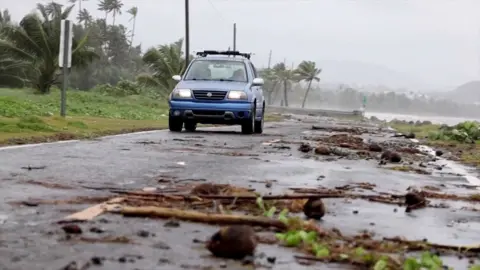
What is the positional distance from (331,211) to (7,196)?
235cm

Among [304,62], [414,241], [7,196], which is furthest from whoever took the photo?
[304,62]

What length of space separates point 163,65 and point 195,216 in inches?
1701

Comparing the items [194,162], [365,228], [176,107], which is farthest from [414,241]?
[176,107]

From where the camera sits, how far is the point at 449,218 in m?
5.79

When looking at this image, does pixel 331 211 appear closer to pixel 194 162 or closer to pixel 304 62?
pixel 194 162

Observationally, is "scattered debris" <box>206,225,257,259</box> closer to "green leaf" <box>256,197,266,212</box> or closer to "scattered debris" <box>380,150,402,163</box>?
"green leaf" <box>256,197,266,212</box>

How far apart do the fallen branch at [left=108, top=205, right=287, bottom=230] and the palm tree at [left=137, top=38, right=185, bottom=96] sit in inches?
1675

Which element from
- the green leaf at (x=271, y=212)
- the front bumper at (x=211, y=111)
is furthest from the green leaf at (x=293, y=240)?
the front bumper at (x=211, y=111)

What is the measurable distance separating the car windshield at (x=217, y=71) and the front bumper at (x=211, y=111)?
918 mm

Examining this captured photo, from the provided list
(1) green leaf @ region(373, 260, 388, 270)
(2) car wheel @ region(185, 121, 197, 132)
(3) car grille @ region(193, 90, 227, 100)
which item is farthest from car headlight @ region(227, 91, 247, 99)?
(1) green leaf @ region(373, 260, 388, 270)

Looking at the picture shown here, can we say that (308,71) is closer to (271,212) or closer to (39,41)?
(39,41)

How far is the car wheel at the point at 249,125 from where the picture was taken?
58.5ft

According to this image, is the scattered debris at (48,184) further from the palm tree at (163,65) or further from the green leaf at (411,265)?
the palm tree at (163,65)

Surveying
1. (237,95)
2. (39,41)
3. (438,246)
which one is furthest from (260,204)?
(39,41)
